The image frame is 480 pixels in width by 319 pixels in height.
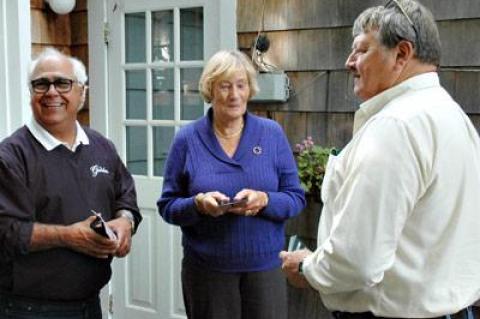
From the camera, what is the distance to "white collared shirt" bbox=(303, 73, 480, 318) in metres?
1.26

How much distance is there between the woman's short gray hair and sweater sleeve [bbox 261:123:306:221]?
23 cm

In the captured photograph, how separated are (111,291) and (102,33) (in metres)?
1.53

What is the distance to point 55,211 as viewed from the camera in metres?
1.81

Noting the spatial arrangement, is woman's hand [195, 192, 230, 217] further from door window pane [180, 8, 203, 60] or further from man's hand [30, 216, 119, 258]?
door window pane [180, 8, 203, 60]

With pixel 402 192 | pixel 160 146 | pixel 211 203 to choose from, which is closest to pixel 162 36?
pixel 160 146

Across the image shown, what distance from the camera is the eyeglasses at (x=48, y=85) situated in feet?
6.19

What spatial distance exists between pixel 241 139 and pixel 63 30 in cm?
191

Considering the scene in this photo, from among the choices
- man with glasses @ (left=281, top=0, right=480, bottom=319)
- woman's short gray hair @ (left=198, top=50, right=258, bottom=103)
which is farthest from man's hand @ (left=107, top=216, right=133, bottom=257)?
man with glasses @ (left=281, top=0, right=480, bottom=319)

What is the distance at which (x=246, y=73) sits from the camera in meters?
2.22

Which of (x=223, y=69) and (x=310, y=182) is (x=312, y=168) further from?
(x=223, y=69)

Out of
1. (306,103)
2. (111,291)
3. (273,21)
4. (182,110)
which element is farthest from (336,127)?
(111,291)

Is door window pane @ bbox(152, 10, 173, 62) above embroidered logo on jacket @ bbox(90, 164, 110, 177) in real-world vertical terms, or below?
above

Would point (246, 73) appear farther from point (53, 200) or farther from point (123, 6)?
point (123, 6)

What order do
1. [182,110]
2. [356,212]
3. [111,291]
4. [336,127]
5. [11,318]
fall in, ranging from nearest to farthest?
[356,212], [11,318], [336,127], [182,110], [111,291]
